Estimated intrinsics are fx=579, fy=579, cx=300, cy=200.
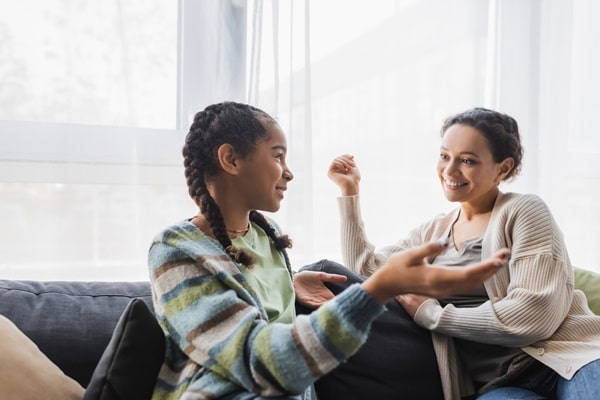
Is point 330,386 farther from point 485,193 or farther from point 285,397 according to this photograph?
point 485,193

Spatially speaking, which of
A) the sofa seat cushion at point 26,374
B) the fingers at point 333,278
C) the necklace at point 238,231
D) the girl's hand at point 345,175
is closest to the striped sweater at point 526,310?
the fingers at point 333,278

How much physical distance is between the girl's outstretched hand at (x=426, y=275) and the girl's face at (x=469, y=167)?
2.34 ft

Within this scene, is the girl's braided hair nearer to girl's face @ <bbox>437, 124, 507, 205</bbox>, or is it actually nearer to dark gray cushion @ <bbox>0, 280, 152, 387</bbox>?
dark gray cushion @ <bbox>0, 280, 152, 387</bbox>

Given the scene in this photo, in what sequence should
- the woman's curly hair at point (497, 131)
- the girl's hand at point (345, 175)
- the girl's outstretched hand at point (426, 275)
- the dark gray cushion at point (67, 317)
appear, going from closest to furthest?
the girl's outstretched hand at point (426, 275) → the dark gray cushion at point (67, 317) → the woman's curly hair at point (497, 131) → the girl's hand at point (345, 175)

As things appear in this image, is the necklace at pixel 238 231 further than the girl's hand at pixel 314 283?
No

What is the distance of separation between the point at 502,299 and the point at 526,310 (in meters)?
0.07

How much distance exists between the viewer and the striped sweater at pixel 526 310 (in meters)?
1.36

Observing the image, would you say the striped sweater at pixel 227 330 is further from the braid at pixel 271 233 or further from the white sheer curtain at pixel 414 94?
the white sheer curtain at pixel 414 94

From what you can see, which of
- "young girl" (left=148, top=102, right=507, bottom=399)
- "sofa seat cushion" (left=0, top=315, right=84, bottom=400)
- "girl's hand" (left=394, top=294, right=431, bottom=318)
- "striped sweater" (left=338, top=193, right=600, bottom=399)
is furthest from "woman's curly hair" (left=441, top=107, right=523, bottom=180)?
"sofa seat cushion" (left=0, top=315, right=84, bottom=400)

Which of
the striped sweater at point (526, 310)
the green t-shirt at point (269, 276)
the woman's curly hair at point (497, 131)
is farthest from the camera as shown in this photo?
the woman's curly hair at point (497, 131)

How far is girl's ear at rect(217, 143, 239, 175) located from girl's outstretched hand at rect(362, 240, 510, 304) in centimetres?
41

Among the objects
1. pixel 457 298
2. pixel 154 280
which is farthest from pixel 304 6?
pixel 154 280

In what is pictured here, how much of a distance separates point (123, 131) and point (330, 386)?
0.93 metres

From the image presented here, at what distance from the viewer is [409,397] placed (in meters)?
1.41
